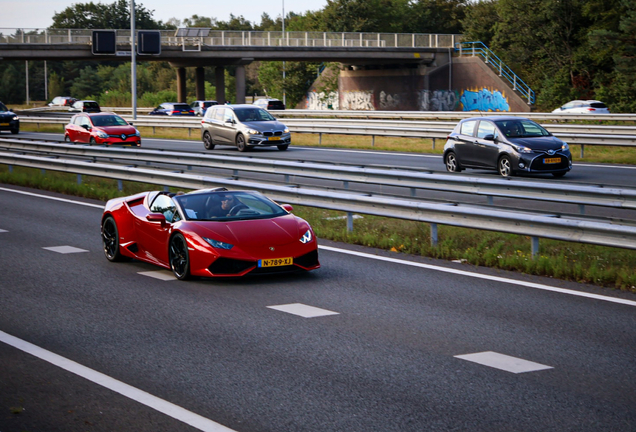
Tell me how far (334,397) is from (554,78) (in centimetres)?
5924

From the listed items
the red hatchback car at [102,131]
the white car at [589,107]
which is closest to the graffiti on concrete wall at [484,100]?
the white car at [589,107]

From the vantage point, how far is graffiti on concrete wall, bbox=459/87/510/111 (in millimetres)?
62812

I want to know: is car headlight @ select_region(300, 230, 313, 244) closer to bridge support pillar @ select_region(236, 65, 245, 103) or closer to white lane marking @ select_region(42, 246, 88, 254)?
white lane marking @ select_region(42, 246, 88, 254)

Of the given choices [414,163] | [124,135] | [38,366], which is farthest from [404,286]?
[124,135]

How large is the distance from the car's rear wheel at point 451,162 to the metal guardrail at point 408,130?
542 cm

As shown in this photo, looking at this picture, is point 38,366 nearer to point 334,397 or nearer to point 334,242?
point 334,397

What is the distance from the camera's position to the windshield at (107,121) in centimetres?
3409

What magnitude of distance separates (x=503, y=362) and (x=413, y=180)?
29.5 ft

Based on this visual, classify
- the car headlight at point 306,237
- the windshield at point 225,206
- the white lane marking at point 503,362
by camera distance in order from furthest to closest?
the windshield at point 225,206 → the car headlight at point 306,237 → the white lane marking at point 503,362

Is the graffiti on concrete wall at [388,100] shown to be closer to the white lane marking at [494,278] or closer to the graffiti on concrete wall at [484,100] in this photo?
the graffiti on concrete wall at [484,100]

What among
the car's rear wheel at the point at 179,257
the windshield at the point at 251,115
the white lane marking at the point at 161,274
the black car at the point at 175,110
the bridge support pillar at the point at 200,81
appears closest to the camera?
the car's rear wheel at the point at 179,257

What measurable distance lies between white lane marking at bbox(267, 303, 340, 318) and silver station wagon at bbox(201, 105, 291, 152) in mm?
22823

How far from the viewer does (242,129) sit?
105ft

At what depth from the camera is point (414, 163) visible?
25172 millimetres
